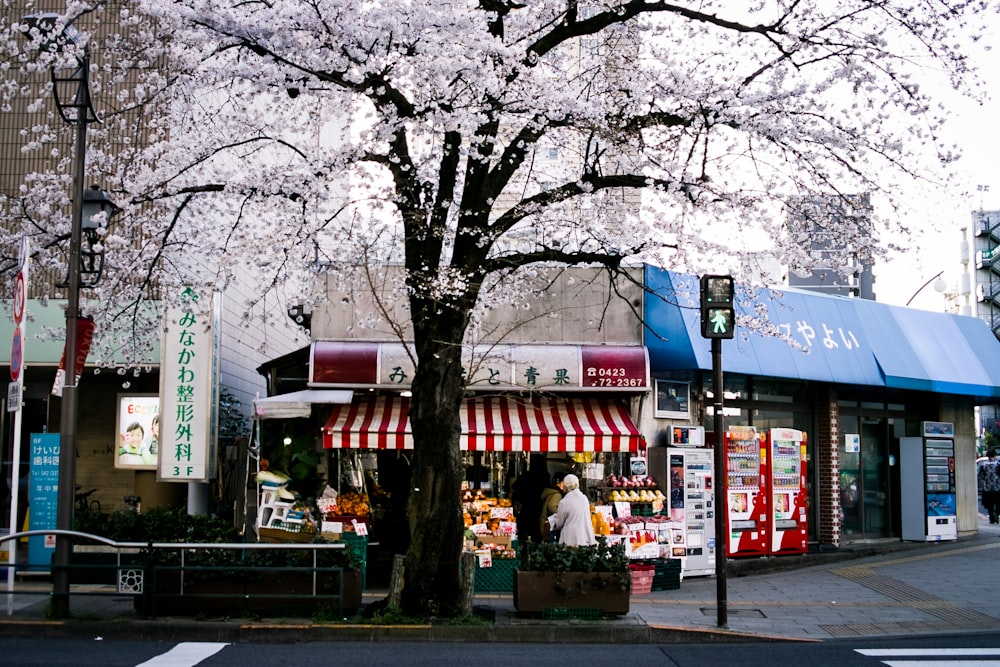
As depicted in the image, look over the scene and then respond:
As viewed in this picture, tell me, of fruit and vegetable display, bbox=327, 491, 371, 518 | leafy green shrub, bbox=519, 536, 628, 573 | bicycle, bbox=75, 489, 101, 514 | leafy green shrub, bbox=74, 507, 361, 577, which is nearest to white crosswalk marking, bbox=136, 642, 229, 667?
leafy green shrub, bbox=74, 507, 361, 577

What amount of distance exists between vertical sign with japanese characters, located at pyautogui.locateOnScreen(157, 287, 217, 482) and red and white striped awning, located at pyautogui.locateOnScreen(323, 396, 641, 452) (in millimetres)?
2105

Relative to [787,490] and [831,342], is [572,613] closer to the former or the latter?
[787,490]

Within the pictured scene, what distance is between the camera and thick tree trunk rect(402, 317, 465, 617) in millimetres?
11672

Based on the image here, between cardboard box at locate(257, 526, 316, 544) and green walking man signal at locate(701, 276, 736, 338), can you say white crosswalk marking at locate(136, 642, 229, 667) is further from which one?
green walking man signal at locate(701, 276, 736, 338)

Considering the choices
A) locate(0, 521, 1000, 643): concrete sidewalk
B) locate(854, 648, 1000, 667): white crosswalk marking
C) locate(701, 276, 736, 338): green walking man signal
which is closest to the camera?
locate(854, 648, 1000, 667): white crosswalk marking

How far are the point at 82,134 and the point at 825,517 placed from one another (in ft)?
50.0

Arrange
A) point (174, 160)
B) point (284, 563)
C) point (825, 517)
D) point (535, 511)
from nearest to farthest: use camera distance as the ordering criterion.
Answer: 1. point (284, 563)
2. point (174, 160)
3. point (535, 511)
4. point (825, 517)

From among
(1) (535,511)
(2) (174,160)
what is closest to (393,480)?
(1) (535,511)

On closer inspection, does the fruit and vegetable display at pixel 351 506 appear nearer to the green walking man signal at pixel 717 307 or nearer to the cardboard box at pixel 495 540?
the cardboard box at pixel 495 540

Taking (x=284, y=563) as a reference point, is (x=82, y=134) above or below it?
above

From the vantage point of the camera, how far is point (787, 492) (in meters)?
18.6

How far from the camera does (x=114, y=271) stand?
1441 cm

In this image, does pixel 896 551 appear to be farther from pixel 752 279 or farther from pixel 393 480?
pixel 393 480

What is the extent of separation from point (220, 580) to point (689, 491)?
7914 mm
